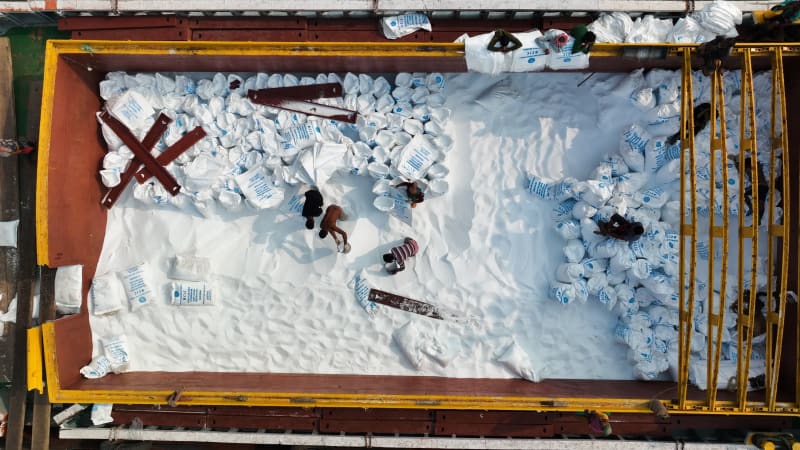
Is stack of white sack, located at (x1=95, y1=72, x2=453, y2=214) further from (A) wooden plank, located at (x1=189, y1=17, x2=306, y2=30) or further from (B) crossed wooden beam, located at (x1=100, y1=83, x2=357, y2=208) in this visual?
(A) wooden plank, located at (x1=189, y1=17, x2=306, y2=30)

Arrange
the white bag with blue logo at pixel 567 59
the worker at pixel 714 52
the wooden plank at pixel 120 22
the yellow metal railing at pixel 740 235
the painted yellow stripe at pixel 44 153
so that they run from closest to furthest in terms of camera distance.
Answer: the worker at pixel 714 52, the yellow metal railing at pixel 740 235, the white bag with blue logo at pixel 567 59, the painted yellow stripe at pixel 44 153, the wooden plank at pixel 120 22

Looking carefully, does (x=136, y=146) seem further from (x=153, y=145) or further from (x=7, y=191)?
(x=7, y=191)

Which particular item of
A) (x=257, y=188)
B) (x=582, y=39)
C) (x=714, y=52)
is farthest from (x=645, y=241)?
(x=257, y=188)

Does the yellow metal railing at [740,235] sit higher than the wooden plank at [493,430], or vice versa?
the yellow metal railing at [740,235]

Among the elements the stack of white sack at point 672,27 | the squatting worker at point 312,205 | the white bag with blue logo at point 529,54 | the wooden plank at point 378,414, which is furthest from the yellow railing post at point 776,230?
the squatting worker at point 312,205

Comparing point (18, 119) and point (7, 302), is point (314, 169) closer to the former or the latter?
point (18, 119)

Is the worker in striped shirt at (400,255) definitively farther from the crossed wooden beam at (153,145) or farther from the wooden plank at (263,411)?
the crossed wooden beam at (153,145)
